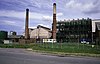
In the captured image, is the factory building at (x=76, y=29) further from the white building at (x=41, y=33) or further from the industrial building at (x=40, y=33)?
the industrial building at (x=40, y=33)

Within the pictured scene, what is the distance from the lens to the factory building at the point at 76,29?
98.0 meters

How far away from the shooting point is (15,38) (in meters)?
120

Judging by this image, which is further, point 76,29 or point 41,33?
point 41,33

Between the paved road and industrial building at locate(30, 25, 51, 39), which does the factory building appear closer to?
industrial building at locate(30, 25, 51, 39)

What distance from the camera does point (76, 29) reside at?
10681 centimetres

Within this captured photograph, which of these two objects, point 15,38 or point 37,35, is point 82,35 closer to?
point 37,35

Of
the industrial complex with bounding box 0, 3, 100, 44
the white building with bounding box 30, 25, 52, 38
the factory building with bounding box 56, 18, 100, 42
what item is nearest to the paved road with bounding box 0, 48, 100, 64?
the factory building with bounding box 56, 18, 100, 42

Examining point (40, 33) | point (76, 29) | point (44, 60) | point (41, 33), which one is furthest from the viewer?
point (40, 33)

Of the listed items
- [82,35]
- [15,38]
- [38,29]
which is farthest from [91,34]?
[15,38]

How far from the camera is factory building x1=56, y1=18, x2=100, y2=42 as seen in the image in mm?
97969

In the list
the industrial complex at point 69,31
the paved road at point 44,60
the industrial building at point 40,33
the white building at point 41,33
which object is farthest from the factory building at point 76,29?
the paved road at point 44,60

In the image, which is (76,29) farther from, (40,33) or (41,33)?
(40,33)

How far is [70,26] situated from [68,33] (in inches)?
188

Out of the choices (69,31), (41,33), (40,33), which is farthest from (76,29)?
(40,33)
